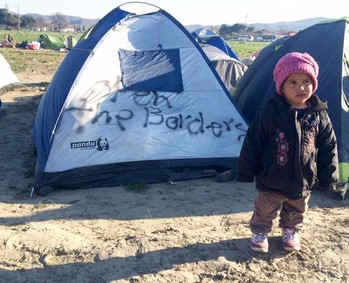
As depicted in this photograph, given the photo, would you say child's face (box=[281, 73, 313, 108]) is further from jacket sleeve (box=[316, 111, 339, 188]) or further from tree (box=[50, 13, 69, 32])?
tree (box=[50, 13, 69, 32])

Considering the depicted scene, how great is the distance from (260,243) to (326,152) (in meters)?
1.00

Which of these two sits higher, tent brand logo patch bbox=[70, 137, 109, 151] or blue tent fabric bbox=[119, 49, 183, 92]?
blue tent fabric bbox=[119, 49, 183, 92]

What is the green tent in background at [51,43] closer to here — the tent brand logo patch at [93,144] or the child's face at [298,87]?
the tent brand logo patch at [93,144]

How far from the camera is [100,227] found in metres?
4.17

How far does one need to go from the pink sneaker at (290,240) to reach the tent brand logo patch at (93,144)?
2.48 m

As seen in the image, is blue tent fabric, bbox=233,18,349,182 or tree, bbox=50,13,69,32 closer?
blue tent fabric, bbox=233,18,349,182

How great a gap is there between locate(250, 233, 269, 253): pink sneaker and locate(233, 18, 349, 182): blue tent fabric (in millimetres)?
1754

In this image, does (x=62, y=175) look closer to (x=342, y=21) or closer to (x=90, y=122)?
(x=90, y=122)

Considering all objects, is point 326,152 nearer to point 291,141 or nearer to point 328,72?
point 291,141

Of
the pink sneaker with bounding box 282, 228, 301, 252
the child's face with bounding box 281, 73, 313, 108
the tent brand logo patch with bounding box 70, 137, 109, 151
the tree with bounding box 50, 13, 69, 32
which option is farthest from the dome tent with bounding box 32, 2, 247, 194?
the tree with bounding box 50, 13, 69, 32

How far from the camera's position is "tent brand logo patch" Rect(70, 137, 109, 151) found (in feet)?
16.5

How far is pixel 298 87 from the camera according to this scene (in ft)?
10.5

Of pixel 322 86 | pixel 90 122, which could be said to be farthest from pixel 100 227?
pixel 322 86

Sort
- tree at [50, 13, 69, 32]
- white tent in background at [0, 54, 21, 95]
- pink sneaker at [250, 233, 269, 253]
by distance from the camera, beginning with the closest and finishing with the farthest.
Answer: pink sneaker at [250, 233, 269, 253]
white tent in background at [0, 54, 21, 95]
tree at [50, 13, 69, 32]
